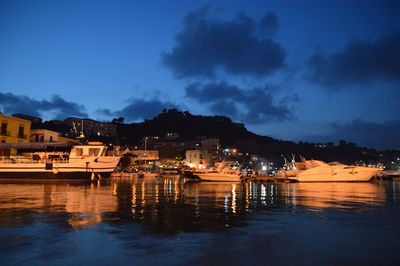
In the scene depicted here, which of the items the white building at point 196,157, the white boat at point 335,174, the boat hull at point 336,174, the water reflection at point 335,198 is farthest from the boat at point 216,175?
the white building at point 196,157

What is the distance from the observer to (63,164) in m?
45.8

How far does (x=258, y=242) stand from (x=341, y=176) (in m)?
51.6

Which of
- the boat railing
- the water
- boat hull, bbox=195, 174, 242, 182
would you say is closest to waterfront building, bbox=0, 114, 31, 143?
the boat railing

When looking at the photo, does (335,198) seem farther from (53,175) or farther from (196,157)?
(196,157)

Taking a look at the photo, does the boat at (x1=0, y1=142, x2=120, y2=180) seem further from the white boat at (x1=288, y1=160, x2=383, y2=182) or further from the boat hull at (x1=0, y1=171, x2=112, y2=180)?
the white boat at (x1=288, y1=160, x2=383, y2=182)

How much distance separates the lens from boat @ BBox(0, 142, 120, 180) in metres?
45.8

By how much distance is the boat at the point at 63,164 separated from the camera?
45781 millimetres

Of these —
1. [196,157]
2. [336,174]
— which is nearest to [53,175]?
[336,174]

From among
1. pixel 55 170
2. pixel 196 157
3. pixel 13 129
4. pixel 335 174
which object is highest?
pixel 13 129

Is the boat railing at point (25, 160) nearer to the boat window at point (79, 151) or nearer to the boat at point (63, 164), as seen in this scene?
the boat at point (63, 164)

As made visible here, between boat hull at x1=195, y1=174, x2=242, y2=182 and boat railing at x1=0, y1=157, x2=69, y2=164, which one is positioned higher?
boat railing at x1=0, y1=157, x2=69, y2=164

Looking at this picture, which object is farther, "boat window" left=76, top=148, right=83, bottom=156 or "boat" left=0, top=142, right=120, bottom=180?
"boat window" left=76, top=148, right=83, bottom=156

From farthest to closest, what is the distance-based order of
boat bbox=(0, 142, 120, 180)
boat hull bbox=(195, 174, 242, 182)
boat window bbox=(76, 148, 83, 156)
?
boat hull bbox=(195, 174, 242, 182) < boat window bbox=(76, 148, 83, 156) < boat bbox=(0, 142, 120, 180)

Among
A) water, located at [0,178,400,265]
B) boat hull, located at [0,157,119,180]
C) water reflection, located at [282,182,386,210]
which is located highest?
boat hull, located at [0,157,119,180]
